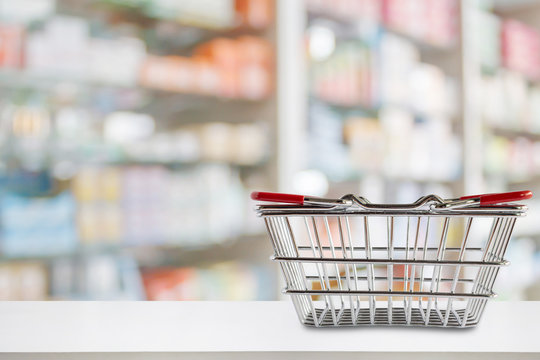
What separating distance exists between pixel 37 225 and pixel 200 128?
2.29ft

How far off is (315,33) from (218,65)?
1.56 ft

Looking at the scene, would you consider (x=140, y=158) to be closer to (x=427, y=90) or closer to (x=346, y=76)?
(x=346, y=76)

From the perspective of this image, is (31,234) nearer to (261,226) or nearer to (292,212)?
(261,226)

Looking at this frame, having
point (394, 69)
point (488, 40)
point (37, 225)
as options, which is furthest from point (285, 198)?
point (488, 40)

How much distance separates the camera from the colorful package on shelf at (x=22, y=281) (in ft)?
5.79

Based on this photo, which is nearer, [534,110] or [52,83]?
[52,83]

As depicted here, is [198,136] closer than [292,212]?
No

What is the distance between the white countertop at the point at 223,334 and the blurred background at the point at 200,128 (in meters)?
1.38

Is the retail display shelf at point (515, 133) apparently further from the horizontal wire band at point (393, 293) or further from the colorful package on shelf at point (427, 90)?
the horizontal wire band at point (393, 293)

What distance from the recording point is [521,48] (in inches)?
139

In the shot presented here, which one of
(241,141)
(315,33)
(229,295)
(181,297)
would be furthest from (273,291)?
(315,33)

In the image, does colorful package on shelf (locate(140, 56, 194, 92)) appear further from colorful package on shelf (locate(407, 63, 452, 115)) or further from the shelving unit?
colorful package on shelf (locate(407, 63, 452, 115))

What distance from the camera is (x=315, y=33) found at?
2318mm
